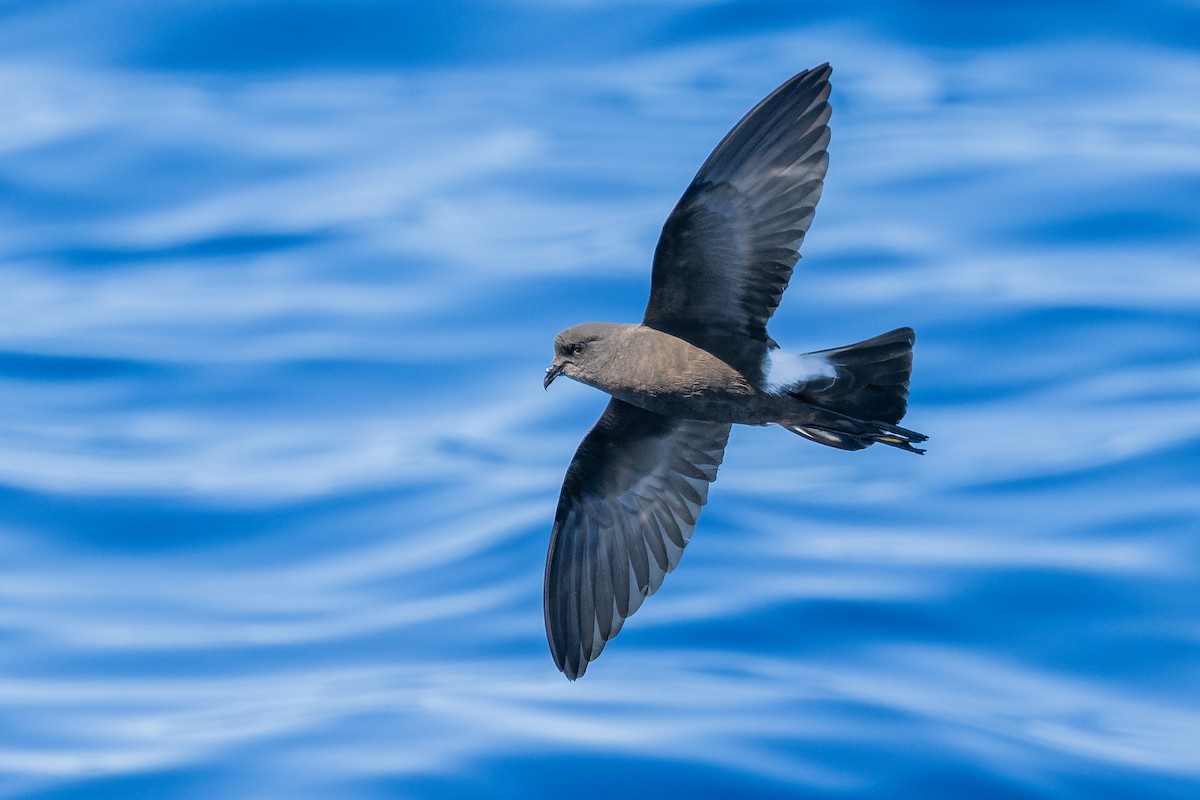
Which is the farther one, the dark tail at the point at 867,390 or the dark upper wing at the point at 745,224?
the dark tail at the point at 867,390

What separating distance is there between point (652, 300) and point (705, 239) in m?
0.31

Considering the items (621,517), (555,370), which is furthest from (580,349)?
(621,517)

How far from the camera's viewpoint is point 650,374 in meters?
5.52

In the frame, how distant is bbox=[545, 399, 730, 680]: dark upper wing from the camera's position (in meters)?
6.47

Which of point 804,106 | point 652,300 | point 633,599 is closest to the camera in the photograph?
point 804,106

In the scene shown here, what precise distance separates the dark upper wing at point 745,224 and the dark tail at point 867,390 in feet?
0.84

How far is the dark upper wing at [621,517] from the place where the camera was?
647 centimetres

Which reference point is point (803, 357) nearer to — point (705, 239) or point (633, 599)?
point (705, 239)

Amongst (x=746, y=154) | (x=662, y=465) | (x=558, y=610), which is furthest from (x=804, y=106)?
(x=558, y=610)

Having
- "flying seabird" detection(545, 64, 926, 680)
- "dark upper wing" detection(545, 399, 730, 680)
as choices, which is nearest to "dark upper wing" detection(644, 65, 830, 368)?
"flying seabird" detection(545, 64, 926, 680)

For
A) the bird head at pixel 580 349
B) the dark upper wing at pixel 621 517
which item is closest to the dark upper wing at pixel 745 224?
the bird head at pixel 580 349

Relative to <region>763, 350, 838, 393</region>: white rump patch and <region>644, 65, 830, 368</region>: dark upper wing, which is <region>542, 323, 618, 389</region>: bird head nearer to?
<region>644, 65, 830, 368</region>: dark upper wing

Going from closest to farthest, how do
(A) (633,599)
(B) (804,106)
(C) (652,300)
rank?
(B) (804,106) → (C) (652,300) → (A) (633,599)

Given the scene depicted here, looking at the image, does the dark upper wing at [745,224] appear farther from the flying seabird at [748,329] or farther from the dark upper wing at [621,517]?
the dark upper wing at [621,517]
